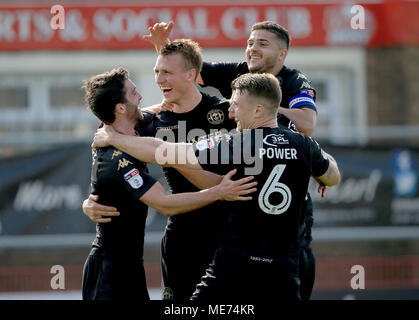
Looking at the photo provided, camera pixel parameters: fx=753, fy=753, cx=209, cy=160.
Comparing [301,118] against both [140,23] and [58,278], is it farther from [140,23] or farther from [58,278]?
[140,23]

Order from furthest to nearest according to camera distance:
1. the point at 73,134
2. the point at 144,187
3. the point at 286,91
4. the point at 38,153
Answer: the point at 73,134 < the point at 38,153 < the point at 286,91 < the point at 144,187

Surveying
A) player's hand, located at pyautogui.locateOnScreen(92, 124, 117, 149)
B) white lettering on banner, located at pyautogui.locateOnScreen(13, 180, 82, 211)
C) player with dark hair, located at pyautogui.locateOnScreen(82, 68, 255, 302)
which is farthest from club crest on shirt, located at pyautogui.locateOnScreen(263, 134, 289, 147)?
white lettering on banner, located at pyautogui.locateOnScreen(13, 180, 82, 211)

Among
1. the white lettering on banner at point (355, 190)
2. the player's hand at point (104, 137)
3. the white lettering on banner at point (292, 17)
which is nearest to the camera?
the player's hand at point (104, 137)

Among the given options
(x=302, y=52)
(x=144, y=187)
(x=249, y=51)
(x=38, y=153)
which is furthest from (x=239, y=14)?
(x=144, y=187)

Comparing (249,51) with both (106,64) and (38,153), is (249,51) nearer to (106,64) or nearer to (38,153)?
(38,153)

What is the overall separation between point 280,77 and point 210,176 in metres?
1.37

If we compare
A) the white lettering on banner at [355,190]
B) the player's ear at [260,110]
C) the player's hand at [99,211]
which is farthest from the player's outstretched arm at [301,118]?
the white lettering on banner at [355,190]

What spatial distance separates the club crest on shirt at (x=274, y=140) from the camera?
17.4 feet

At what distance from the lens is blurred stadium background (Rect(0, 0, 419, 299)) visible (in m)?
11.0

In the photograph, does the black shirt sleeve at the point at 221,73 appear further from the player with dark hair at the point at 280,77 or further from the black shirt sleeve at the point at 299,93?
the black shirt sleeve at the point at 299,93

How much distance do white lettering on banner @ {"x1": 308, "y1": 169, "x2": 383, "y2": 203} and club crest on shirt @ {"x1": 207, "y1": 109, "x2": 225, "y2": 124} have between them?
516cm

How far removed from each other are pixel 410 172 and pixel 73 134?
5734 millimetres

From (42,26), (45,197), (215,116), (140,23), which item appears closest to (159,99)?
(140,23)

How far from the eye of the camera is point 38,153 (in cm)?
1100
